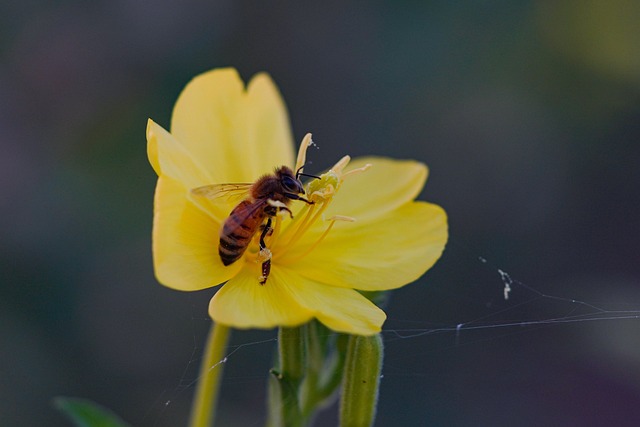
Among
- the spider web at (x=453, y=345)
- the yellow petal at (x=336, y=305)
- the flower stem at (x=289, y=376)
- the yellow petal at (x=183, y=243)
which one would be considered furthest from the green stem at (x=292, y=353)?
the spider web at (x=453, y=345)

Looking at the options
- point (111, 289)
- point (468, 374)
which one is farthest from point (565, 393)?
point (111, 289)

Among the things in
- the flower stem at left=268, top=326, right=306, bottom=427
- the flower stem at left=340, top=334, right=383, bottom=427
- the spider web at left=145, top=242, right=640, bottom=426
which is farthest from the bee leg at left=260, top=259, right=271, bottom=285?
the spider web at left=145, top=242, right=640, bottom=426

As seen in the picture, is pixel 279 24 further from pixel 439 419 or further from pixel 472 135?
pixel 439 419

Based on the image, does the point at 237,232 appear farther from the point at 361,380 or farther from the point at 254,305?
the point at 361,380

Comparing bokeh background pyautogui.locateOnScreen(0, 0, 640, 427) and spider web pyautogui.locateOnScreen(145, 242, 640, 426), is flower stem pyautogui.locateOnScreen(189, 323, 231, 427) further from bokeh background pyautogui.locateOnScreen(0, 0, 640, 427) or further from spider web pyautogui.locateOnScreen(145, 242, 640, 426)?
spider web pyautogui.locateOnScreen(145, 242, 640, 426)

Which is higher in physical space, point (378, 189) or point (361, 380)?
point (378, 189)

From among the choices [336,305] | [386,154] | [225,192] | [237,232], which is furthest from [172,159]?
[386,154]
